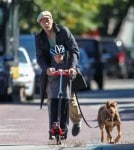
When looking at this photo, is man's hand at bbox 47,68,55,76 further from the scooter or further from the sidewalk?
the sidewalk

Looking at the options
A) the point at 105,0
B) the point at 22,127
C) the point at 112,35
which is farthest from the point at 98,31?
the point at 22,127

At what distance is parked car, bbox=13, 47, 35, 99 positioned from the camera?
2416 cm

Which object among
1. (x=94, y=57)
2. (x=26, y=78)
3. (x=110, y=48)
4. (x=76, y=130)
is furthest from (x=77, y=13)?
(x=76, y=130)

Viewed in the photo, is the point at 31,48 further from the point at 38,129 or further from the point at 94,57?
the point at 38,129

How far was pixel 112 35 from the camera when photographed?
4944 cm

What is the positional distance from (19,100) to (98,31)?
95.2 ft

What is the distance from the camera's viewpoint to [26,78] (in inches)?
953

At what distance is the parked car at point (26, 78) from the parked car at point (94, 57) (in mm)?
7332

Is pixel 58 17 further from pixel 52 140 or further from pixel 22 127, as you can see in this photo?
pixel 52 140

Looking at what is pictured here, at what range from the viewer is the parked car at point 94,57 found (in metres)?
32.9

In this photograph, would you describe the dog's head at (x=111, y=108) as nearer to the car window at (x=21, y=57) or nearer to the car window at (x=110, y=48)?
the car window at (x=21, y=57)

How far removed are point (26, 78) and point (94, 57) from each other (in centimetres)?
924

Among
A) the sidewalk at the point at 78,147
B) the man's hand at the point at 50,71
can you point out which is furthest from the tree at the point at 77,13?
the sidewalk at the point at 78,147

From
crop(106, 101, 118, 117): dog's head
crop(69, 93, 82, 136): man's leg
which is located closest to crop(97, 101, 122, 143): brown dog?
crop(106, 101, 118, 117): dog's head
